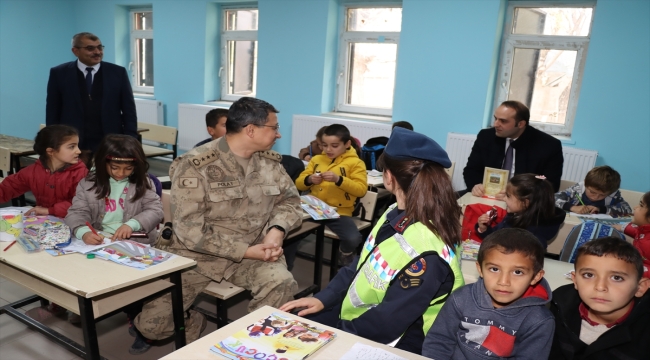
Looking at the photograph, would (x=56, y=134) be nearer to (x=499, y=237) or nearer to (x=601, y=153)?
(x=499, y=237)

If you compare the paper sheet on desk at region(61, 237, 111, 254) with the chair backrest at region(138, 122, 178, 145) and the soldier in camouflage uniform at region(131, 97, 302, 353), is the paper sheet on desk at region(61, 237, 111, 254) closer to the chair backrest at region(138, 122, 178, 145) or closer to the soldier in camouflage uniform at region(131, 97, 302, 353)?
the soldier in camouflage uniform at region(131, 97, 302, 353)

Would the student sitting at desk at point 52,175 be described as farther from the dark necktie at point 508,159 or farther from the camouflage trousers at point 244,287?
the dark necktie at point 508,159

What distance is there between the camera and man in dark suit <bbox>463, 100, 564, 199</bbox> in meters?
3.50

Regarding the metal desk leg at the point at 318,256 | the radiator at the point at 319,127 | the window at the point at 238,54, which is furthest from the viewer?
the window at the point at 238,54

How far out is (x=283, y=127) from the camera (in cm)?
629

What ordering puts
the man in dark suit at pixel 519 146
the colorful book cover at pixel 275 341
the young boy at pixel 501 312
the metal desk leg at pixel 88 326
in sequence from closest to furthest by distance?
1. the colorful book cover at pixel 275 341
2. the young boy at pixel 501 312
3. the metal desk leg at pixel 88 326
4. the man in dark suit at pixel 519 146

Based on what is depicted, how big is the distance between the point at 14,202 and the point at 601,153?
5.69m

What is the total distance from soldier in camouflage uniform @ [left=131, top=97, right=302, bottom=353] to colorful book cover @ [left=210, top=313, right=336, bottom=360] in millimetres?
838

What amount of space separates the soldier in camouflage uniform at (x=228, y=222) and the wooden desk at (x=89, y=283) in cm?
17

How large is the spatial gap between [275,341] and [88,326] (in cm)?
94

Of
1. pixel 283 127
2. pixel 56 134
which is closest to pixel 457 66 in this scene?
pixel 283 127

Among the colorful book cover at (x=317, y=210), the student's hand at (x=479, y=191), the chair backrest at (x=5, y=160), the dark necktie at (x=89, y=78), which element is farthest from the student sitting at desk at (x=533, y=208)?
the chair backrest at (x=5, y=160)

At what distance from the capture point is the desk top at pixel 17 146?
13.4 feet

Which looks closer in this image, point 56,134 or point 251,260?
point 251,260
